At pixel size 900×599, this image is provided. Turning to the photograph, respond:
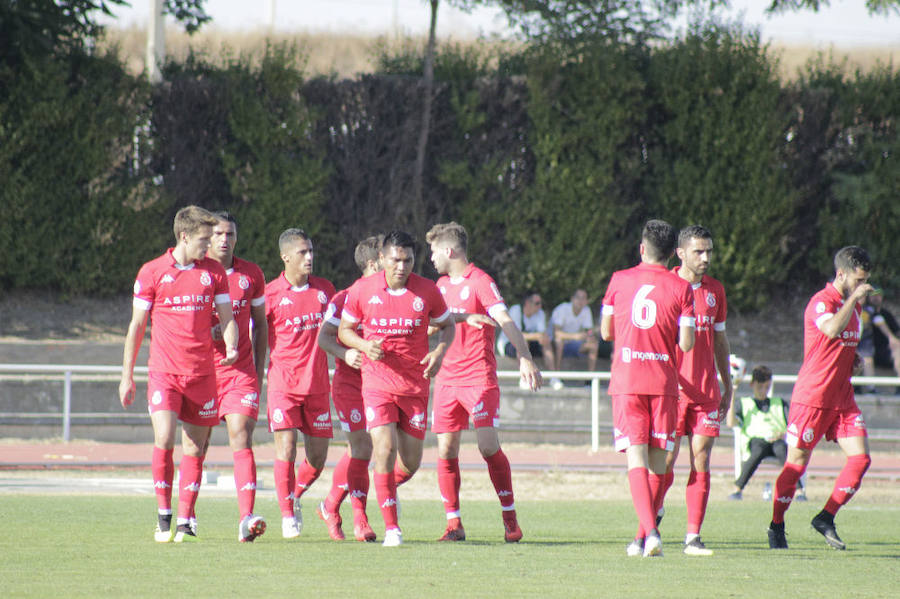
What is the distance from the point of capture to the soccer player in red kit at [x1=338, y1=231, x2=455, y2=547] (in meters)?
8.16

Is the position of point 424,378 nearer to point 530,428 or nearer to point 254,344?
point 254,344

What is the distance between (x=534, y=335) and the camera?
18.9 metres

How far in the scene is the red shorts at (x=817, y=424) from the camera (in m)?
8.88

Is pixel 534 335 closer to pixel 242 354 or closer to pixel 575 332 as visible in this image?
pixel 575 332

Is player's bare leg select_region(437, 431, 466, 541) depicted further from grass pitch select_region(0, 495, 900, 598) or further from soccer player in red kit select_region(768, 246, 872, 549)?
soccer player in red kit select_region(768, 246, 872, 549)

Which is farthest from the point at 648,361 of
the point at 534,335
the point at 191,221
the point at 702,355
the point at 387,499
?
the point at 534,335

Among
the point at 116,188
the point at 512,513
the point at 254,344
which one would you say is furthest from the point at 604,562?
the point at 116,188

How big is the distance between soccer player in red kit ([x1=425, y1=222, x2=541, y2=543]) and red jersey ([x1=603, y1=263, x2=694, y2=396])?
1.22 metres

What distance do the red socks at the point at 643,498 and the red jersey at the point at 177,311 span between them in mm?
3029

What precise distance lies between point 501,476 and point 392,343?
4.76ft

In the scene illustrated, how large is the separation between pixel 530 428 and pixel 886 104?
1075 cm

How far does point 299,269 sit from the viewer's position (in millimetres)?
9102

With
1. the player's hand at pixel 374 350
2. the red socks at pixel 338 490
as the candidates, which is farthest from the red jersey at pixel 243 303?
the player's hand at pixel 374 350

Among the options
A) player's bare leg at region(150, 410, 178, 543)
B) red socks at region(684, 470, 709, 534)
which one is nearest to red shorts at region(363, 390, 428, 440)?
player's bare leg at region(150, 410, 178, 543)
